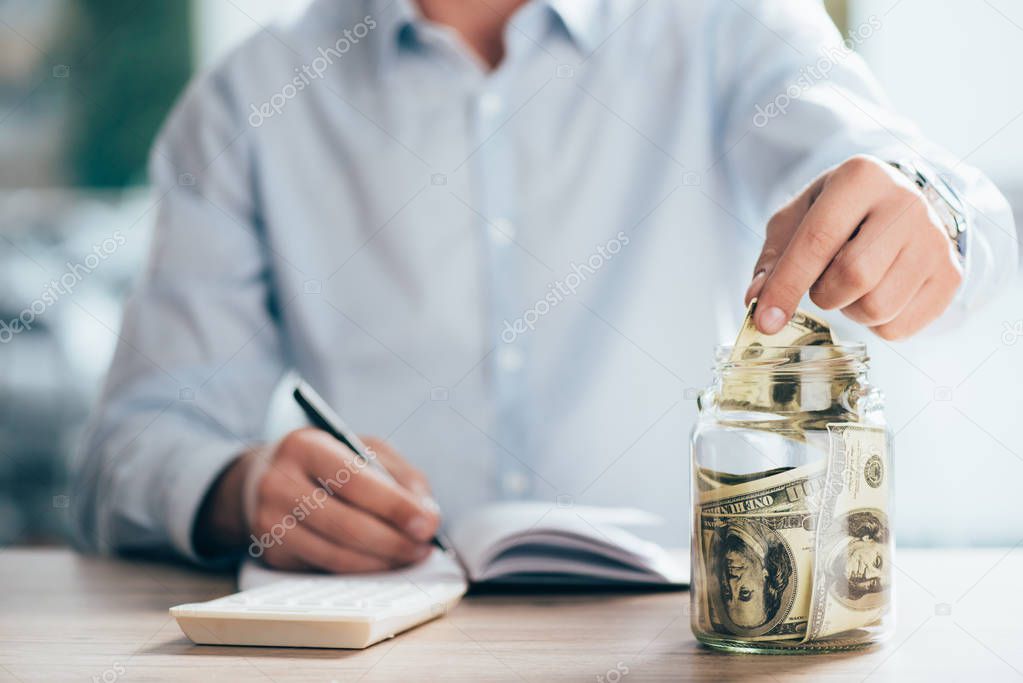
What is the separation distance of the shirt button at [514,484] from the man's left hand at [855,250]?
0.56 meters

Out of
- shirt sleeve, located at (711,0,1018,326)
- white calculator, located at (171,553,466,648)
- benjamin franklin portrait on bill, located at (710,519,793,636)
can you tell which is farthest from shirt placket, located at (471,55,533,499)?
benjamin franklin portrait on bill, located at (710,519,793,636)

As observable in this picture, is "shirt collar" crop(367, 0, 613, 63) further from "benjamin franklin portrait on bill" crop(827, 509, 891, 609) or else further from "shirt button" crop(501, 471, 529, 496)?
"benjamin franklin portrait on bill" crop(827, 509, 891, 609)

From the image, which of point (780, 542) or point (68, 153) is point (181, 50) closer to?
point (68, 153)

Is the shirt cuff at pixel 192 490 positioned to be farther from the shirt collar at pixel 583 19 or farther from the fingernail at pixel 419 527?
the shirt collar at pixel 583 19

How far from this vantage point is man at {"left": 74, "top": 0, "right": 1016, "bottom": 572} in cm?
114

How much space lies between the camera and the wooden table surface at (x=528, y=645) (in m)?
0.51

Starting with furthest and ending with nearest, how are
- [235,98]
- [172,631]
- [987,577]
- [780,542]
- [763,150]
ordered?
[235,98] → [763,150] → [987,577] → [172,631] → [780,542]

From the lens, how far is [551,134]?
1.19 metres

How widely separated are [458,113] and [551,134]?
111 mm

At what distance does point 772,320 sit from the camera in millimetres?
542

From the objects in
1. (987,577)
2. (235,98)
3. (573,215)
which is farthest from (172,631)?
(235,98)

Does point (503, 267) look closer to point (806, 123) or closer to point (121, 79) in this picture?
point (806, 123)

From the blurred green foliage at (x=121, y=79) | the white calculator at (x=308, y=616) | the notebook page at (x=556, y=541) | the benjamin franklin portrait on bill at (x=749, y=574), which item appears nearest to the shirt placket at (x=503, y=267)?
the notebook page at (x=556, y=541)

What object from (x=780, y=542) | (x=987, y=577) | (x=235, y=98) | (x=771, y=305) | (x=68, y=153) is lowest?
(x=987, y=577)
